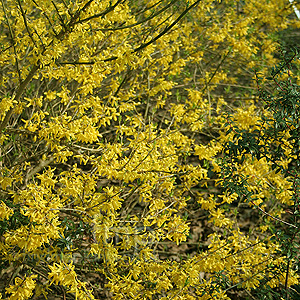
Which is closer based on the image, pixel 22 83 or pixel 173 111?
pixel 22 83

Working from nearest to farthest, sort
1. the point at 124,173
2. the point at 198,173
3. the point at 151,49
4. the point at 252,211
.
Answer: the point at 124,173, the point at 151,49, the point at 198,173, the point at 252,211

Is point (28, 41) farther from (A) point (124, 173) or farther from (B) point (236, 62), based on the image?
(B) point (236, 62)

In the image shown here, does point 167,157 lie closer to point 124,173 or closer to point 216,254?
point 124,173

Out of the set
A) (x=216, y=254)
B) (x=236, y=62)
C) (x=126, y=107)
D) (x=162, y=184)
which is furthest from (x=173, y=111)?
(x=236, y=62)

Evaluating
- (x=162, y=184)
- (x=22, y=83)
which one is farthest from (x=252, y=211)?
(x=22, y=83)

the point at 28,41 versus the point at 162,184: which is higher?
the point at 28,41

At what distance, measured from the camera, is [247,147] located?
304 centimetres

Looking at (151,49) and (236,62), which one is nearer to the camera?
(151,49)

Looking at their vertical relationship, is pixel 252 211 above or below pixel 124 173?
below

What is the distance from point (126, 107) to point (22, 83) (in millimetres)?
969

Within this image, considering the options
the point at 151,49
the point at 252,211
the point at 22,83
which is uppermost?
the point at 22,83

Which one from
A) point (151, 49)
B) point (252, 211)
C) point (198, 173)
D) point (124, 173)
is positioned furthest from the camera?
point (252, 211)

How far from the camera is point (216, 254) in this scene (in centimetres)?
338

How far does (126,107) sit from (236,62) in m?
3.20
